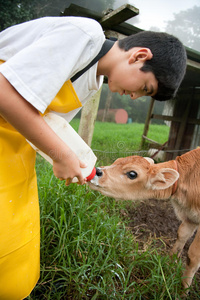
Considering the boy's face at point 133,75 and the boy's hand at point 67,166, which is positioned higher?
the boy's face at point 133,75

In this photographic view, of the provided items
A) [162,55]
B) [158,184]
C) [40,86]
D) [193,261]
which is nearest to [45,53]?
[40,86]

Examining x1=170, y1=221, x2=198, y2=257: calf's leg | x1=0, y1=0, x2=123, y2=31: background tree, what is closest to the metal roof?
x1=170, y1=221, x2=198, y2=257: calf's leg

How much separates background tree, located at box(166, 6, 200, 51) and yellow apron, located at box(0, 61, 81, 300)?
658 cm

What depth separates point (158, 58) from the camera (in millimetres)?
1210

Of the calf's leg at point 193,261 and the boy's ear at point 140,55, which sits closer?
the boy's ear at point 140,55

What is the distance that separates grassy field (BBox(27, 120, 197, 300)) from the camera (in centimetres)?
183

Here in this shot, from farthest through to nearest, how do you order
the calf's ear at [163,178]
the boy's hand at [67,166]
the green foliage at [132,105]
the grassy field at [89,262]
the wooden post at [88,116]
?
the green foliage at [132,105], the wooden post at [88,116], the calf's ear at [163,178], the grassy field at [89,262], the boy's hand at [67,166]

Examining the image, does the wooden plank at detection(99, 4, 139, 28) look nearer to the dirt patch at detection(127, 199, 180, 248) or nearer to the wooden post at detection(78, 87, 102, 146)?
the wooden post at detection(78, 87, 102, 146)

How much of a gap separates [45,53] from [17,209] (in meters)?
0.80

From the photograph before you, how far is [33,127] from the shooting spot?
96cm

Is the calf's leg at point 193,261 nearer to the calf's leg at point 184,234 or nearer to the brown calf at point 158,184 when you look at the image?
the brown calf at point 158,184

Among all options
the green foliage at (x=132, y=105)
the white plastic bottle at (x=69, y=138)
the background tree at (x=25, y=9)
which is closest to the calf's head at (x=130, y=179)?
the white plastic bottle at (x=69, y=138)

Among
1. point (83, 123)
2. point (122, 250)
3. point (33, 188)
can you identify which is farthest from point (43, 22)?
point (83, 123)

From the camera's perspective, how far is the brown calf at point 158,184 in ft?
7.52
